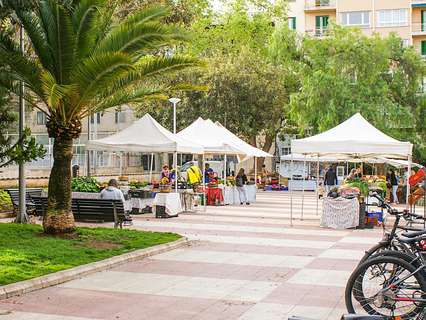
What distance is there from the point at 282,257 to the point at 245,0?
47.7 meters

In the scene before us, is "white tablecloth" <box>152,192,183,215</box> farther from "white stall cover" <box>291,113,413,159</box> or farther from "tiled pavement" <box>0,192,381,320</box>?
"tiled pavement" <box>0,192,381,320</box>

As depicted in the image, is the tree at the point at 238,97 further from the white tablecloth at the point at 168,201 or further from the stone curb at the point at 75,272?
the stone curb at the point at 75,272

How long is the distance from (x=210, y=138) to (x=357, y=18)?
37.2 meters

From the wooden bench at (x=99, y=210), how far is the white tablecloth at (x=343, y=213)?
5.60 metres

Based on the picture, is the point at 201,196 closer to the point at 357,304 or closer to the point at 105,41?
the point at 105,41

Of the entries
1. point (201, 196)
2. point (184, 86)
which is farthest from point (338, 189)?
point (201, 196)

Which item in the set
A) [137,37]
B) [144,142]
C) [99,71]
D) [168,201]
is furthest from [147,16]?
[144,142]

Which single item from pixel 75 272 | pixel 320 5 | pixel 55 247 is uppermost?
pixel 320 5

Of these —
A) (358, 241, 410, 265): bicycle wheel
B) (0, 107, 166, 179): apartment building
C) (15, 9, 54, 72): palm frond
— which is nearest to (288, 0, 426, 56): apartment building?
(0, 107, 166, 179): apartment building

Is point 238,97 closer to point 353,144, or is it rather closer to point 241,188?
point 241,188

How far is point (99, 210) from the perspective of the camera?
16656 millimetres

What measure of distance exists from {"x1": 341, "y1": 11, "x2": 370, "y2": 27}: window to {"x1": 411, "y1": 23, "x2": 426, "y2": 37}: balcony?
4.03 m

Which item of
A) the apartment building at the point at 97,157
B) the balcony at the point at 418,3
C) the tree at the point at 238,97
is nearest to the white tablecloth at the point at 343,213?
the apartment building at the point at 97,157

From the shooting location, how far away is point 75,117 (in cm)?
1365
